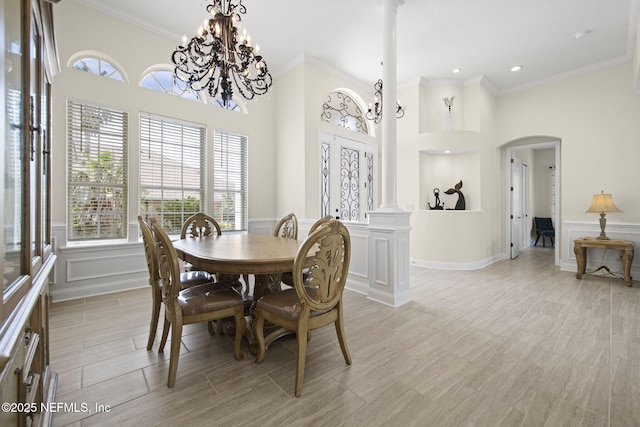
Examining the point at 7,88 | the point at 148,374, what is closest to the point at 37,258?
the point at 7,88

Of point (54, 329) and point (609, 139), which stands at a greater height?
point (609, 139)

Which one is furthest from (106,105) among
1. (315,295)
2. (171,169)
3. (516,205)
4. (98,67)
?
(516,205)

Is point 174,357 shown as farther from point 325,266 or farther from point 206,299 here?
point 325,266

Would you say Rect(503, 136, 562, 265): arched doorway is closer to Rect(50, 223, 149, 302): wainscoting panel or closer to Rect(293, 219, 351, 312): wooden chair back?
Rect(293, 219, 351, 312): wooden chair back

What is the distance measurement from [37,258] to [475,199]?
6060 mm

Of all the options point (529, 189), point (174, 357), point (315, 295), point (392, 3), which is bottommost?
point (174, 357)

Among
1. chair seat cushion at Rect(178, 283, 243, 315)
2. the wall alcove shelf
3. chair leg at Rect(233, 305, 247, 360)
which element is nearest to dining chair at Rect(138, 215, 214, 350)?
chair seat cushion at Rect(178, 283, 243, 315)

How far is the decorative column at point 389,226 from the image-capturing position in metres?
3.27

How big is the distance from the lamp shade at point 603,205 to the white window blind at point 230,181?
5726 millimetres

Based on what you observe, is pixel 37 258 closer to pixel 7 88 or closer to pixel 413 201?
pixel 7 88

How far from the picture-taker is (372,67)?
5.01 metres

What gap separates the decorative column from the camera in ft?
10.7

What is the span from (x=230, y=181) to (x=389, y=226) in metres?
2.84

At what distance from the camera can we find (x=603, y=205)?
4352mm
